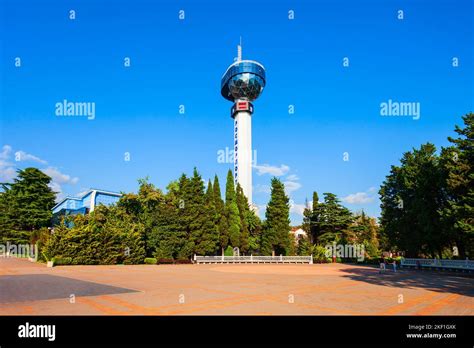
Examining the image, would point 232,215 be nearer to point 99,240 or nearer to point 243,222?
point 243,222

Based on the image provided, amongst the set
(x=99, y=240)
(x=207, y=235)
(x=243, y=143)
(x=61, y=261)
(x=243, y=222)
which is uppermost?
(x=243, y=143)

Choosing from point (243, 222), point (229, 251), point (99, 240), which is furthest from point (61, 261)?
point (243, 222)

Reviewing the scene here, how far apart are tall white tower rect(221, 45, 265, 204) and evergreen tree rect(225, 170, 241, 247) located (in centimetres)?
3051

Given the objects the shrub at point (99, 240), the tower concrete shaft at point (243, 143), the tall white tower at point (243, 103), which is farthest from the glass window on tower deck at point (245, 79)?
the shrub at point (99, 240)

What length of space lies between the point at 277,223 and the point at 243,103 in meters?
46.6

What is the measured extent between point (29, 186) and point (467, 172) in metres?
57.8

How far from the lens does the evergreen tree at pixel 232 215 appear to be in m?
50.4

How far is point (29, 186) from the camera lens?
54.0 metres

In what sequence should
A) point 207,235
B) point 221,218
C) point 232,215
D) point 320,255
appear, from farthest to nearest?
1. point 232,215
2. point 221,218
3. point 320,255
4. point 207,235

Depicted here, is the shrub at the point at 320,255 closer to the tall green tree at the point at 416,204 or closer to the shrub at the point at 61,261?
the tall green tree at the point at 416,204

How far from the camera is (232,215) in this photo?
51688mm

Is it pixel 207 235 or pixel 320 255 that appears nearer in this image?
pixel 207 235

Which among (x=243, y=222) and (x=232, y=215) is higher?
(x=232, y=215)
